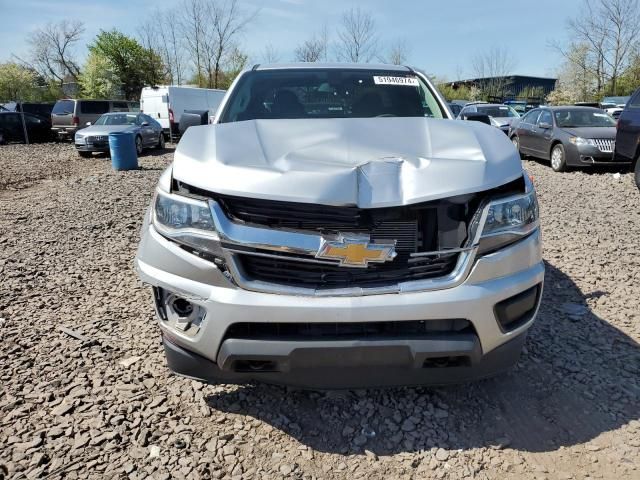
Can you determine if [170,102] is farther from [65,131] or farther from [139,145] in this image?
[65,131]

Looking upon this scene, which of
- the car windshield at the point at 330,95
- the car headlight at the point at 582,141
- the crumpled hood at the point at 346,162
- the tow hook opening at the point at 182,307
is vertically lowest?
the tow hook opening at the point at 182,307

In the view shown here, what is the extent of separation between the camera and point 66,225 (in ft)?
20.4

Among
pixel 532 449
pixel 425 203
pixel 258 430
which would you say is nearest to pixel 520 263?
pixel 425 203

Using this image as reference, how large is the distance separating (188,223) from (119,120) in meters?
16.0

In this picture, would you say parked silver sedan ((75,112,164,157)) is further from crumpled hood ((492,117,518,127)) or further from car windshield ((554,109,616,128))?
crumpled hood ((492,117,518,127))

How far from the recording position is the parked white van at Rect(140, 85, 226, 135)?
19.8 metres

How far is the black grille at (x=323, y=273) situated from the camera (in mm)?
1962

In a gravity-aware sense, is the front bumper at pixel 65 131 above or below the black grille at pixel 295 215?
above

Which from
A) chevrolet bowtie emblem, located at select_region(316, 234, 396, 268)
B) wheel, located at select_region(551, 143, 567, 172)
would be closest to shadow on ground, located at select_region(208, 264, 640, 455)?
chevrolet bowtie emblem, located at select_region(316, 234, 396, 268)

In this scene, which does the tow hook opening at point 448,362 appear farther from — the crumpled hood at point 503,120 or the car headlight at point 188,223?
the crumpled hood at point 503,120

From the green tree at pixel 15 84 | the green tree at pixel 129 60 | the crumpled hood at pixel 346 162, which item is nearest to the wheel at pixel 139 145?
the crumpled hood at pixel 346 162

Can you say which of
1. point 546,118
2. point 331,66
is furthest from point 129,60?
point 331,66

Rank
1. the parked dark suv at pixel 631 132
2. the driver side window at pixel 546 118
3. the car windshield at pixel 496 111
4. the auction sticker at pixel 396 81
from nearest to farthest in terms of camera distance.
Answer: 1. the auction sticker at pixel 396 81
2. the parked dark suv at pixel 631 132
3. the driver side window at pixel 546 118
4. the car windshield at pixel 496 111

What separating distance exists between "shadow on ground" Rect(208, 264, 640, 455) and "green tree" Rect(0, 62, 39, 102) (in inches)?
1928
